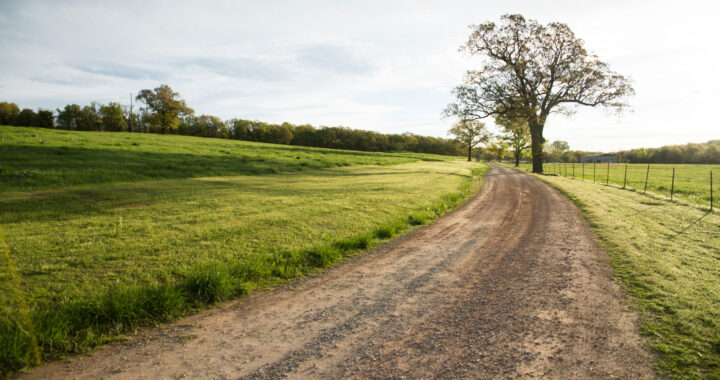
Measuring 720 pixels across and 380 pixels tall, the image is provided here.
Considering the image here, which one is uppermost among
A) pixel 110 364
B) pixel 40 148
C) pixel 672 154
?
pixel 672 154

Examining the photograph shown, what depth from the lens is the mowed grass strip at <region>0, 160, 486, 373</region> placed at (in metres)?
3.90

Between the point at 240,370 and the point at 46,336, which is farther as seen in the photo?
the point at 46,336

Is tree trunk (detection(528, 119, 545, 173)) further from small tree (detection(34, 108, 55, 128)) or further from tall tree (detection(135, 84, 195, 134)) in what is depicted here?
small tree (detection(34, 108, 55, 128))

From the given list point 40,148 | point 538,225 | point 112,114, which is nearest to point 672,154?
point 538,225

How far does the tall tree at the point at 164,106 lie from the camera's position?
2534 inches

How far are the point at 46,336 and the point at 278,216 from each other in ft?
20.5

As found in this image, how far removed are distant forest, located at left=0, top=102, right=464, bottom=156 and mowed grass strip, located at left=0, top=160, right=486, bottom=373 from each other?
70.3 m

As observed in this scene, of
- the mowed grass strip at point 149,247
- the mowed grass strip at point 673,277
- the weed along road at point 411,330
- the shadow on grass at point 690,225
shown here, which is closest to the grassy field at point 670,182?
the shadow on grass at point 690,225

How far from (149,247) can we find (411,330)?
555 cm

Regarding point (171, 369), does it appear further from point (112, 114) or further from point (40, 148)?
point (112, 114)

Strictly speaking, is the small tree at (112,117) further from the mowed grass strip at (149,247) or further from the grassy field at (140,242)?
the mowed grass strip at (149,247)

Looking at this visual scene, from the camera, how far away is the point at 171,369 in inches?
124

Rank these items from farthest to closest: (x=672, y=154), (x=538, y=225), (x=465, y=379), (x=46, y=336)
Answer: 1. (x=672, y=154)
2. (x=538, y=225)
3. (x=46, y=336)
4. (x=465, y=379)

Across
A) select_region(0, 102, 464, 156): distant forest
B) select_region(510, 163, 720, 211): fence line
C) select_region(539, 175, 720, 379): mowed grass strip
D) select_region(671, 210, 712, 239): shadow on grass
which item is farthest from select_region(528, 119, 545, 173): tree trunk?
select_region(0, 102, 464, 156): distant forest
